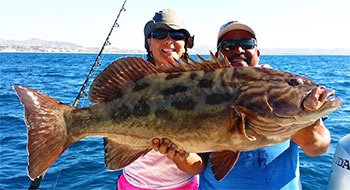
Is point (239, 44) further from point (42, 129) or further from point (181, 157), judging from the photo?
point (42, 129)

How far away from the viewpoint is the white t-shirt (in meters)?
3.36

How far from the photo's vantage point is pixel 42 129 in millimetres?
2566

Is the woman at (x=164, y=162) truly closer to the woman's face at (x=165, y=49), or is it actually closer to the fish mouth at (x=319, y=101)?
the woman's face at (x=165, y=49)

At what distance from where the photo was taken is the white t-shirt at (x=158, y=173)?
132 inches

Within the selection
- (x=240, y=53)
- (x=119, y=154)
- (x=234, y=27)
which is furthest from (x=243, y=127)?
(x=234, y=27)

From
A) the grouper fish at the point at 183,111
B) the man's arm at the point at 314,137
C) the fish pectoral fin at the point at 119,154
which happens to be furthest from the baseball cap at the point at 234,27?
the fish pectoral fin at the point at 119,154

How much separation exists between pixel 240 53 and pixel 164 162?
1.57m

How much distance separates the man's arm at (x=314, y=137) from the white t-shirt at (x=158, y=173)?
1.39 m

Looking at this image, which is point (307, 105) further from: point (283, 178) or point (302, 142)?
point (283, 178)

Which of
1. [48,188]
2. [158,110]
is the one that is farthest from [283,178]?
[48,188]

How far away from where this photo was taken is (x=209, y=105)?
7.95 feet

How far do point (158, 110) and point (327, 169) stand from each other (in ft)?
24.7

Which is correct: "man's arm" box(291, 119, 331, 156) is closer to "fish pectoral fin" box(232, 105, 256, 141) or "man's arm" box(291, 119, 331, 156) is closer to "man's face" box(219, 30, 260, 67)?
"fish pectoral fin" box(232, 105, 256, 141)

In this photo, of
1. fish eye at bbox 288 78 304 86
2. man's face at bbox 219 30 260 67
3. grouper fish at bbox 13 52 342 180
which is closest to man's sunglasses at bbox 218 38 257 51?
man's face at bbox 219 30 260 67
